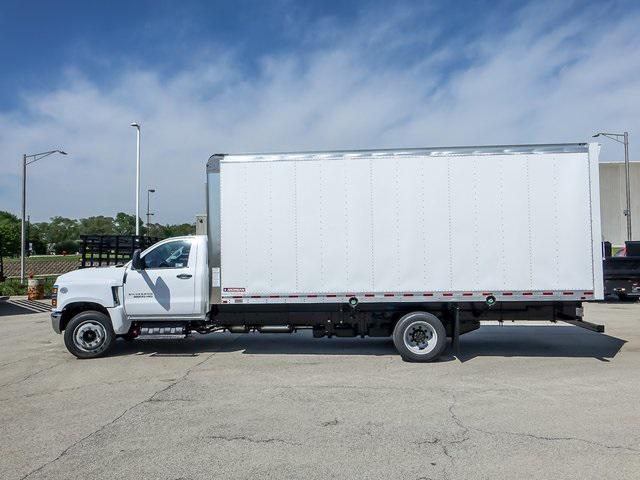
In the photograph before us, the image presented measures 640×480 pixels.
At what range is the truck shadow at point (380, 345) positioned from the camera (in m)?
9.38

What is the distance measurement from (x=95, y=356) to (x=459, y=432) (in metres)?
6.50

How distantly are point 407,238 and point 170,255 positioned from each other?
160 inches

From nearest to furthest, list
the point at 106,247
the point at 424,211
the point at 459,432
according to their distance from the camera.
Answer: the point at 459,432 → the point at 424,211 → the point at 106,247

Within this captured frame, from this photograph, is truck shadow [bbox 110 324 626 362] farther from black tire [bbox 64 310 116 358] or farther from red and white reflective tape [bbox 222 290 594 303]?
red and white reflective tape [bbox 222 290 594 303]

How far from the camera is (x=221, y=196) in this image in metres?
8.57

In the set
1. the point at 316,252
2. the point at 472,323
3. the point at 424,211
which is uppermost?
the point at 424,211

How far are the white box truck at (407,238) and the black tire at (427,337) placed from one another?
0.02 m

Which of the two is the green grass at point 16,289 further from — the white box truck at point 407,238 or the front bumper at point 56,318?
the white box truck at point 407,238

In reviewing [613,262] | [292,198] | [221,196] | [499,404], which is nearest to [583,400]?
[499,404]

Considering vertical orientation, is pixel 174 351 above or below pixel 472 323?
below

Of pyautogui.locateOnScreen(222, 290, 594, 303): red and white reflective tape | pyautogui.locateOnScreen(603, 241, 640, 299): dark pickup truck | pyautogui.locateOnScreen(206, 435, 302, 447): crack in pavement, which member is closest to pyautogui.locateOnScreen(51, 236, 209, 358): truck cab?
pyautogui.locateOnScreen(222, 290, 594, 303): red and white reflective tape

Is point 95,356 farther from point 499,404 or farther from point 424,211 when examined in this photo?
point 499,404

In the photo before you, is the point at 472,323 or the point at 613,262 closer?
the point at 472,323

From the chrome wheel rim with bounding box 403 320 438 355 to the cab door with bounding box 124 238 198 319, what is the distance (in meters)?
3.61
